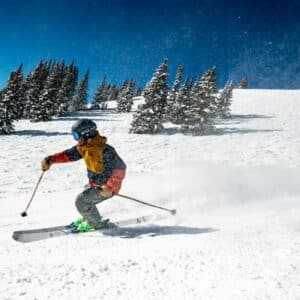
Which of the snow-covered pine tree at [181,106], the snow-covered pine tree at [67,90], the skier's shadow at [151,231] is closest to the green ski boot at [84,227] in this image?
the skier's shadow at [151,231]

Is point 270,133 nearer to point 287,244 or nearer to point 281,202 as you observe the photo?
point 281,202

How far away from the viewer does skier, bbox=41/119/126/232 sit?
668 centimetres

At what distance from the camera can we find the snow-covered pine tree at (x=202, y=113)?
33719 mm

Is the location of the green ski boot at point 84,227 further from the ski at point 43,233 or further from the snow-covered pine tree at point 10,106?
the snow-covered pine tree at point 10,106

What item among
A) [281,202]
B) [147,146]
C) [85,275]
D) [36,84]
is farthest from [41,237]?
[36,84]

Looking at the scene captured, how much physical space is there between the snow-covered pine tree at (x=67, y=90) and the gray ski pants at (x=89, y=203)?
53606 millimetres

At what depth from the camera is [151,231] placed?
6707 millimetres

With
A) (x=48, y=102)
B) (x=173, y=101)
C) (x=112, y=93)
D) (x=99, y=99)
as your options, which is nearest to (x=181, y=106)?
(x=173, y=101)

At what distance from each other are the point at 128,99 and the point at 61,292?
6630 centimetres

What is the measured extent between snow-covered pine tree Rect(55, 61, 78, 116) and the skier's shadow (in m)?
53.9

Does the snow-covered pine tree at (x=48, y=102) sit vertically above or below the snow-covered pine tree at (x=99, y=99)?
below

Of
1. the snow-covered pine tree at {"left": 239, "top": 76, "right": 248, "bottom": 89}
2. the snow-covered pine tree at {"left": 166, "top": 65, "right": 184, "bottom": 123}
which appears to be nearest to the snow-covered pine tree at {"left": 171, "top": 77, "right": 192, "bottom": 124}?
the snow-covered pine tree at {"left": 166, "top": 65, "right": 184, "bottom": 123}

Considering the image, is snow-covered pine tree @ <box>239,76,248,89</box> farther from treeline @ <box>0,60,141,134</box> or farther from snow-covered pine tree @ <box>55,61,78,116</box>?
snow-covered pine tree @ <box>55,61,78,116</box>

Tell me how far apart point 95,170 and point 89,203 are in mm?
692
